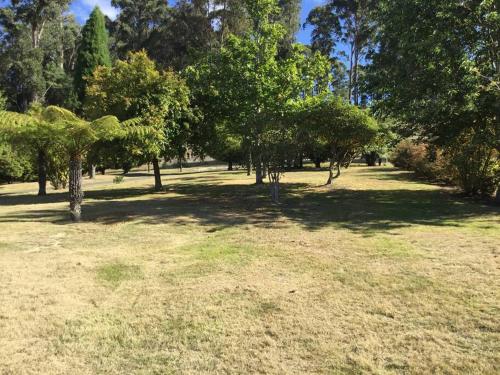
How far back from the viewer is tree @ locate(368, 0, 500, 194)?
12.5 metres

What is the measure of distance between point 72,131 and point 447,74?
36.1 ft

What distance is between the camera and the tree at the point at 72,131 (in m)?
11.3

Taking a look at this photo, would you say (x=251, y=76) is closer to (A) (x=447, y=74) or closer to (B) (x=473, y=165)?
(A) (x=447, y=74)

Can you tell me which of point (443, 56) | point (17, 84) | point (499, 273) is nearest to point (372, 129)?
point (443, 56)

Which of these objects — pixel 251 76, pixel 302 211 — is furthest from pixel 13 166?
pixel 302 211

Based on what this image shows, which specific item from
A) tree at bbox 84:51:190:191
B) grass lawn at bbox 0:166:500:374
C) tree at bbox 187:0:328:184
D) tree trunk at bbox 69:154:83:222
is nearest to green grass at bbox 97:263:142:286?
grass lawn at bbox 0:166:500:374

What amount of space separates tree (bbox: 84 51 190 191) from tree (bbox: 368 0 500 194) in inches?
338

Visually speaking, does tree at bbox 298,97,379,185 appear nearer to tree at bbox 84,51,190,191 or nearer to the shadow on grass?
the shadow on grass

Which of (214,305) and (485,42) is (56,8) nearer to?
(485,42)

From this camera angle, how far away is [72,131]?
11.2m

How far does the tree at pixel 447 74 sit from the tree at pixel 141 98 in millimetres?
8593

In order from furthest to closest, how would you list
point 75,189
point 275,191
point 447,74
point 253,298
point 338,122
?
point 338,122 → point 275,191 → point 447,74 → point 75,189 → point 253,298

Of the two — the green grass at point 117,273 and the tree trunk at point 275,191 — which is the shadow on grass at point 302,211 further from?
the green grass at point 117,273

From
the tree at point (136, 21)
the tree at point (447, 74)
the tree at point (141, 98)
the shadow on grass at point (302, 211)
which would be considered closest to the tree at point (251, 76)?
the tree at point (141, 98)
